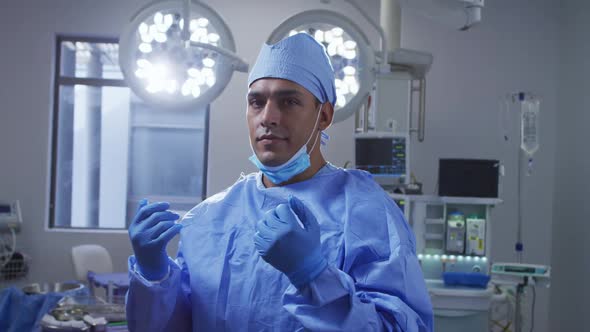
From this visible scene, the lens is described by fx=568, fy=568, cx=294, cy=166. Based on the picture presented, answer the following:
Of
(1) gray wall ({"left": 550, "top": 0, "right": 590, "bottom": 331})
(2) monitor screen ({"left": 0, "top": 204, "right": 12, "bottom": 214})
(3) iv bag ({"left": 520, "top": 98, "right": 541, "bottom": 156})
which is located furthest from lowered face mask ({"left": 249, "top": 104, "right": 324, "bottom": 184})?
(2) monitor screen ({"left": 0, "top": 204, "right": 12, "bottom": 214})

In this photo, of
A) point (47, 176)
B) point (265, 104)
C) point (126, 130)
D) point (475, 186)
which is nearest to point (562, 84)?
point (475, 186)

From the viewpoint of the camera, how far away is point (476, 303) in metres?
2.87

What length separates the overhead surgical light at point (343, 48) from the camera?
1.78 m

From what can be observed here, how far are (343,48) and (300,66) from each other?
718 millimetres

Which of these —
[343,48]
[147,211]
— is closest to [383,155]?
[343,48]

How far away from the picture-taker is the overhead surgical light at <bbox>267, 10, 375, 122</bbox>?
1779mm

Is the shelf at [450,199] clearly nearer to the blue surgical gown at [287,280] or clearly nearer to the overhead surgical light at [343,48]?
the overhead surgical light at [343,48]

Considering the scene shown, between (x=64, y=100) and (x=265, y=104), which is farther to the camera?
(x=64, y=100)

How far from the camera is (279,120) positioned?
1.18m

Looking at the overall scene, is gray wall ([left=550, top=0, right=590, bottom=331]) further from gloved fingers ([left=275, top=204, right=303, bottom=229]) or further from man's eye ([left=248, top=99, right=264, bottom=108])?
gloved fingers ([left=275, top=204, right=303, bottom=229])

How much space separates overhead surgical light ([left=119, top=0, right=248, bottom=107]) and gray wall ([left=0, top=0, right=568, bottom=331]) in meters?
2.56

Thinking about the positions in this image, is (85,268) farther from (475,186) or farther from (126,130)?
(475,186)

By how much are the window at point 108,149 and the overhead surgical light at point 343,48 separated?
2804 mm

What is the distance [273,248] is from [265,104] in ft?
1.25
